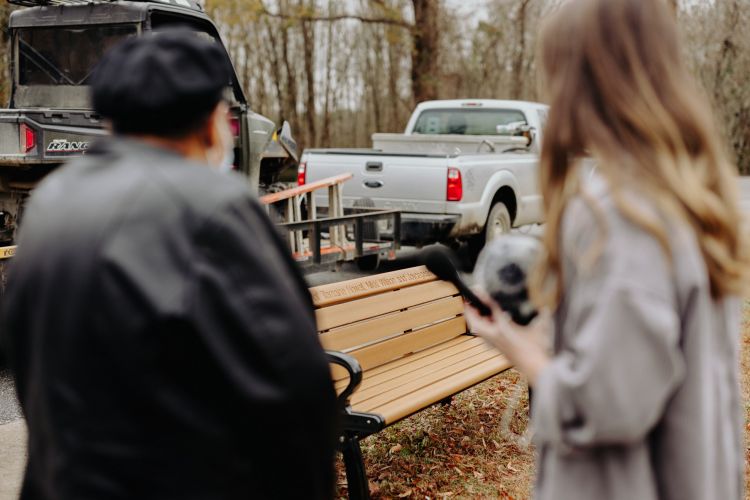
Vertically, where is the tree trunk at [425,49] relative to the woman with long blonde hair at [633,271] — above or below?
above

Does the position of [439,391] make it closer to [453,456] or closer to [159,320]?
[453,456]

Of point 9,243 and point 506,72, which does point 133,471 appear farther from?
point 506,72

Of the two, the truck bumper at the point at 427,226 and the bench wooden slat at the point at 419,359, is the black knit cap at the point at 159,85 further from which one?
the truck bumper at the point at 427,226

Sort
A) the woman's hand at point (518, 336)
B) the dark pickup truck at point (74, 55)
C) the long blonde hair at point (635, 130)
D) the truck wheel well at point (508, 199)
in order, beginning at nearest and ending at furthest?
the long blonde hair at point (635, 130) < the woman's hand at point (518, 336) < the dark pickup truck at point (74, 55) < the truck wheel well at point (508, 199)

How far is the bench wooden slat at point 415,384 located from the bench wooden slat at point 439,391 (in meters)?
0.03

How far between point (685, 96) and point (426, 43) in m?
19.3

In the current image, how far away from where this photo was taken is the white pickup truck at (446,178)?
1028 centimetres

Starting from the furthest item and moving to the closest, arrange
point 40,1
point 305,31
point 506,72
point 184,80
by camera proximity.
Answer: point 506,72
point 305,31
point 40,1
point 184,80

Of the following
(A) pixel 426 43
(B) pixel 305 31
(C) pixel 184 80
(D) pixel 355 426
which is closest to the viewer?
(C) pixel 184 80

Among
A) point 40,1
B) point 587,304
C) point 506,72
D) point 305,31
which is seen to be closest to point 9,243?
point 40,1

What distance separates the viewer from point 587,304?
1.56 metres

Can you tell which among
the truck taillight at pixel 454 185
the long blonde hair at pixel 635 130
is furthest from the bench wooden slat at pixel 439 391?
the truck taillight at pixel 454 185

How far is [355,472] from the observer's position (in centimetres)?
352

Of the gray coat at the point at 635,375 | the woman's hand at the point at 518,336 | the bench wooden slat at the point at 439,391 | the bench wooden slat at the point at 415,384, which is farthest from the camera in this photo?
Result: the bench wooden slat at the point at 415,384
